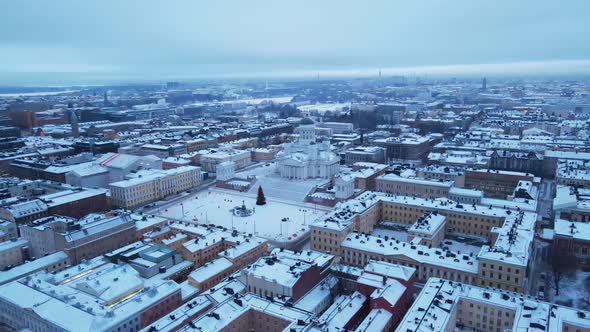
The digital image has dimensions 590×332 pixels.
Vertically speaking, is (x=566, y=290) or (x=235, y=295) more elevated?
(x=235, y=295)

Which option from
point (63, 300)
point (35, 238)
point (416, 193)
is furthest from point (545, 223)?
point (35, 238)

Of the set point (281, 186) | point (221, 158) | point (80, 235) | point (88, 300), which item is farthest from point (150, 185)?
point (88, 300)

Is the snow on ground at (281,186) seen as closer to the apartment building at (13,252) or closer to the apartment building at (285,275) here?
the apartment building at (285,275)

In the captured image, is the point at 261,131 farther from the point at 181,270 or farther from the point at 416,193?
the point at 181,270

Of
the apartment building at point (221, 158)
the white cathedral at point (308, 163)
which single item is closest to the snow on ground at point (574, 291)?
the white cathedral at point (308, 163)

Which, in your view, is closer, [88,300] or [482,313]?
[482,313]

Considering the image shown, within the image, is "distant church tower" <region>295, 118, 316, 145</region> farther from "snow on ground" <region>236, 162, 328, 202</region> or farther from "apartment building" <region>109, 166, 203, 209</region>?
"apartment building" <region>109, 166, 203, 209</region>

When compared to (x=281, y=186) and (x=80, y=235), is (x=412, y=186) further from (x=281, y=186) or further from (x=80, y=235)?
(x=80, y=235)
